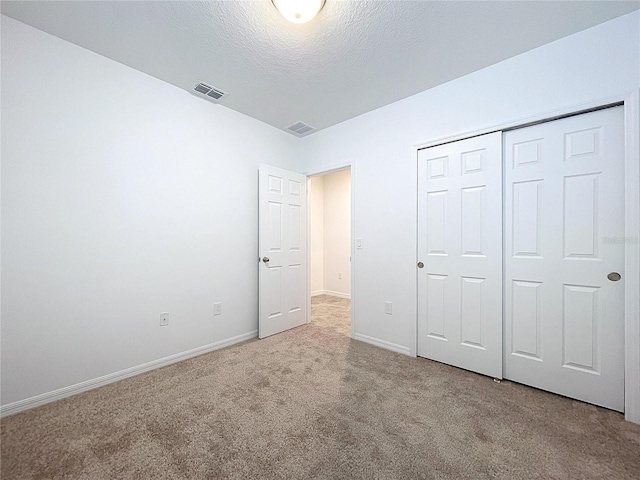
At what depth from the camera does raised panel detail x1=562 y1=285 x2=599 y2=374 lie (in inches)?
71.9

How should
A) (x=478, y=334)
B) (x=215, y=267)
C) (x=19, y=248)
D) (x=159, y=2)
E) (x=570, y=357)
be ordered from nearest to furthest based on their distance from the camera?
(x=159, y=2), (x=19, y=248), (x=570, y=357), (x=478, y=334), (x=215, y=267)

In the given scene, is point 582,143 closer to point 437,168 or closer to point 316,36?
point 437,168

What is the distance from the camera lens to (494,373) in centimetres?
219

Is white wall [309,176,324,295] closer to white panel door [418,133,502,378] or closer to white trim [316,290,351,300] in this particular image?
white trim [316,290,351,300]

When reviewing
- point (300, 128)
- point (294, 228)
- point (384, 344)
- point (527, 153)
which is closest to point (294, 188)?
point (294, 228)

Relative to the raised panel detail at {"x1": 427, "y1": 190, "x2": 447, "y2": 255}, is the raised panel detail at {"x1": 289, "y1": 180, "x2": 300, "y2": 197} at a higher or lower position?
higher

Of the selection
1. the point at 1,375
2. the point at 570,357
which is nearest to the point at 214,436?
the point at 1,375

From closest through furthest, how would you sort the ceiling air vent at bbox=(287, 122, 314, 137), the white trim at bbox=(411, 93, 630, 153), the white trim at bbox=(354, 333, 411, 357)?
the white trim at bbox=(411, 93, 630, 153), the white trim at bbox=(354, 333, 411, 357), the ceiling air vent at bbox=(287, 122, 314, 137)

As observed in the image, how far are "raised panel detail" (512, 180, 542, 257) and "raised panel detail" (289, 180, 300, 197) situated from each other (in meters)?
2.35

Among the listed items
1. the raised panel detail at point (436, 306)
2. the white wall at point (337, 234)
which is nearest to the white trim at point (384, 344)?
the raised panel detail at point (436, 306)

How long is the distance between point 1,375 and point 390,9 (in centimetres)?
346

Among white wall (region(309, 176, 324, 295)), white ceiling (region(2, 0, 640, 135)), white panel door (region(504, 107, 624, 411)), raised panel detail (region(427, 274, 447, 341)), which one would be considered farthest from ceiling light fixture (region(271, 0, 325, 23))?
white wall (region(309, 176, 324, 295))

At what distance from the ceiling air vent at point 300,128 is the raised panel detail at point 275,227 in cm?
102

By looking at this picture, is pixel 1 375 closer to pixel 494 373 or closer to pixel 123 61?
pixel 123 61
